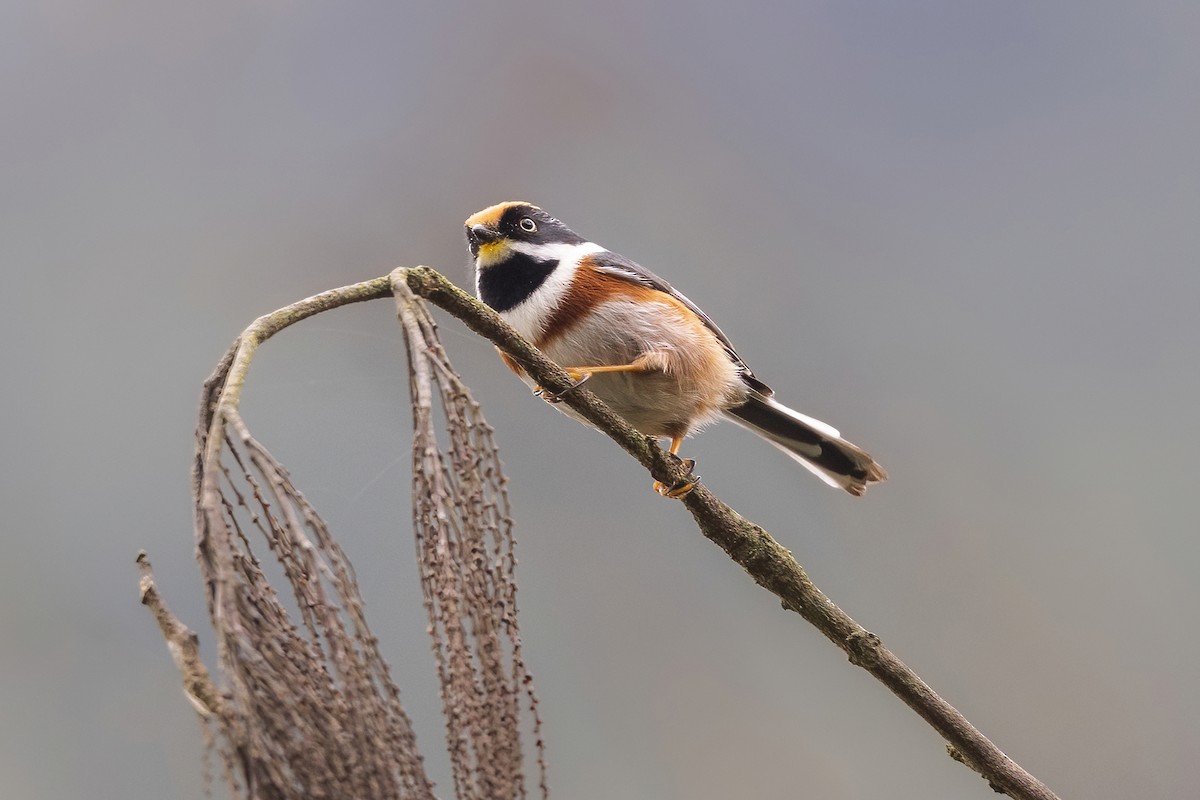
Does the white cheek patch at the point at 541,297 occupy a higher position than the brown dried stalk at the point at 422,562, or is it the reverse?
the white cheek patch at the point at 541,297

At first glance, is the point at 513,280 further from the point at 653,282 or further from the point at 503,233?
the point at 653,282

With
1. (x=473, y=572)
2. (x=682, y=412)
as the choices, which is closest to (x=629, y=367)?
(x=682, y=412)

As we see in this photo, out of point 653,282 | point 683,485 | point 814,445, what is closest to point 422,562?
point 683,485

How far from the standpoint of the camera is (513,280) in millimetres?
1970

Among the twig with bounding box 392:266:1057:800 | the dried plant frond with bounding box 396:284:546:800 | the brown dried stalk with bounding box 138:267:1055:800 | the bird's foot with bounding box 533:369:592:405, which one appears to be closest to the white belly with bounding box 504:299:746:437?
the bird's foot with bounding box 533:369:592:405

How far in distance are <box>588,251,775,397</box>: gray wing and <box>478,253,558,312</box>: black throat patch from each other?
13cm

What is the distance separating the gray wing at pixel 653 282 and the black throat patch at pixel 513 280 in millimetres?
128

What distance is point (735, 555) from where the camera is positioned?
58.9 inches

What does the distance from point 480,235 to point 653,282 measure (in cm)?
41

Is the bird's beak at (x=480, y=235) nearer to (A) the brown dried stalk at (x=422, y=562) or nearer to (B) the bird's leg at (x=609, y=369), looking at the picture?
(B) the bird's leg at (x=609, y=369)

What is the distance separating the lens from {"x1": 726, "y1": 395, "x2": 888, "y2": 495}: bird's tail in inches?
88.4

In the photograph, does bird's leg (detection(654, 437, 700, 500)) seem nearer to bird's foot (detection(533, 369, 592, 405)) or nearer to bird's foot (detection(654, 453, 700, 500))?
bird's foot (detection(654, 453, 700, 500))

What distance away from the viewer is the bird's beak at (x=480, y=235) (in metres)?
1.94

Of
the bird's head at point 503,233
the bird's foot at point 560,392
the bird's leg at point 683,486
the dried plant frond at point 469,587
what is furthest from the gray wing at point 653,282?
the dried plant frond at point 469,587
